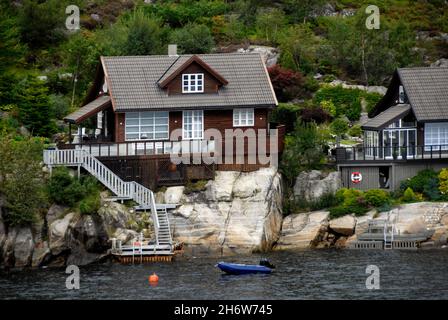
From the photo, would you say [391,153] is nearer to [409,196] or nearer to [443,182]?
[443,182]

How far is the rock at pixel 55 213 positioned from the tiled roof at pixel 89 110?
7.66 m

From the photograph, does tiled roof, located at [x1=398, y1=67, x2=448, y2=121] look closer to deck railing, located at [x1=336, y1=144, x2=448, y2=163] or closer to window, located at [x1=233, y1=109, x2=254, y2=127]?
deck railing, located at [x1=336, y1=144, x2=448, y2=163]

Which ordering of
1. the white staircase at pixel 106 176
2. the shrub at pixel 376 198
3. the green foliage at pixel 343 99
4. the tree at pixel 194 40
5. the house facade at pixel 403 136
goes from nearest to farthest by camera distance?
the white staircase at pixel 106 176 < the shrub at pixel 376 198 < the house facade at pixel 403 136 < the green foliage at pixel 343 99 < the tree at pixel 194 40

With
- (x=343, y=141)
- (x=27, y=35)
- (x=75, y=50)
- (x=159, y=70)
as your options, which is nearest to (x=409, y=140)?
(x=343, y=141)

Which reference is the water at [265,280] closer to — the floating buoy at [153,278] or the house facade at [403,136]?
the floating buoy at [153,278]

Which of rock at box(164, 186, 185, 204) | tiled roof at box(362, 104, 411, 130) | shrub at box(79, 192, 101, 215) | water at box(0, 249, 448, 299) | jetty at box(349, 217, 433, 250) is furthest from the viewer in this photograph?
tiled roof at box(362, 104, 411, 130)

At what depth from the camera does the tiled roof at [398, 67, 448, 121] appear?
312 feet

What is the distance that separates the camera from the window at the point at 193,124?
91750mm

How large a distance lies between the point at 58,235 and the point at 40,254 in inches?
61.2

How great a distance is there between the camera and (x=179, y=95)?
302ft

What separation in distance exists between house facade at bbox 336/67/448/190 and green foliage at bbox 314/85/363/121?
25.3 ft

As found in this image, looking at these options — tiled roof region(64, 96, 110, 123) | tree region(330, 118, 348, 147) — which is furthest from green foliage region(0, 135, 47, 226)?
tree region(330, 118, 348, 147)

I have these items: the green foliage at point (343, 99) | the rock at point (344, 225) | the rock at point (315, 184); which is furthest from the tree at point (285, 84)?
the rock at point (344, 225)
